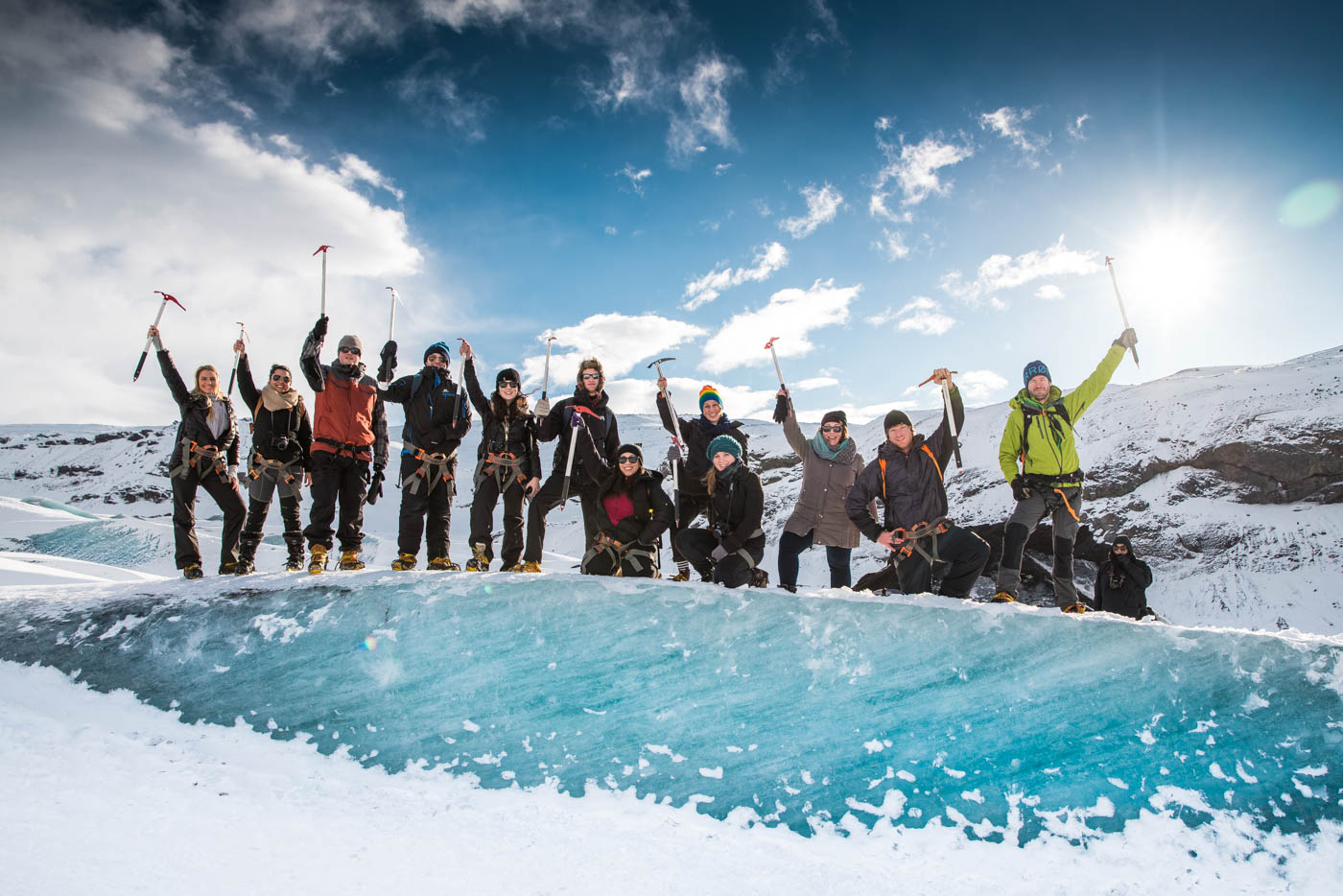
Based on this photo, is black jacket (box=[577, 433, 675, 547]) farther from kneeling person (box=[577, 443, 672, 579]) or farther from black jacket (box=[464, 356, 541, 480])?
black jacket (box=[464, 356, 541, 480])

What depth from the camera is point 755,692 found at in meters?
4.30

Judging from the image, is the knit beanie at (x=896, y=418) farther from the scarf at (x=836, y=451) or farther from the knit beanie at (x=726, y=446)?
the knit beanie at (x=726, y=446)

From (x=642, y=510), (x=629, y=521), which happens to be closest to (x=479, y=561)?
(x=629, y=521)

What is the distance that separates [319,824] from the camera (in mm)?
3482

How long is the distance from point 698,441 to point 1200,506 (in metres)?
17.4

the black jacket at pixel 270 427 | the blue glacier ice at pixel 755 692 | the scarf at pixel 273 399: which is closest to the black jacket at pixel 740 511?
the blue glacier ice at pixel 755 692

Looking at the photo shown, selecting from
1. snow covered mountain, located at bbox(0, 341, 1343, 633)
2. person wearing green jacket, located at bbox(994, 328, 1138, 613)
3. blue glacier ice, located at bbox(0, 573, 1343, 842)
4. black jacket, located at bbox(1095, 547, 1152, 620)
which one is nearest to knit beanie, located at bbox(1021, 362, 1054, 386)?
person wearing green jacket, located at bbox(994, 328, 1138, 613)

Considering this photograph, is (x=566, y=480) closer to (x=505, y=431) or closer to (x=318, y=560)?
(x=505, y=431)

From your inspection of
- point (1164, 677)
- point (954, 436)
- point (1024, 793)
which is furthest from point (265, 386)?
point (1164, 677)

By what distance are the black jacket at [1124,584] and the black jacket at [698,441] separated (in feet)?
17.5

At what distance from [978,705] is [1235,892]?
136cm

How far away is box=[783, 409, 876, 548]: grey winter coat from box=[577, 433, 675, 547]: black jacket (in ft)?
3.81

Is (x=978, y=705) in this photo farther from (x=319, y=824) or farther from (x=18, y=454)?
(x=18, y=454)

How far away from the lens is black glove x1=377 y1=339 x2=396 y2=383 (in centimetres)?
609
